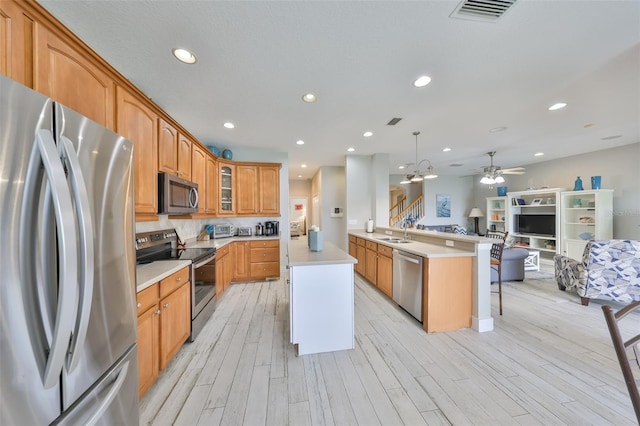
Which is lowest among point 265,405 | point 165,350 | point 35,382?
point 265,405

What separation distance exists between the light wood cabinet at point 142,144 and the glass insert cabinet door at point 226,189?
6.82 feet

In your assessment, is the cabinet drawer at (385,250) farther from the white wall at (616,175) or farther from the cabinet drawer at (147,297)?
the white wall at (616,175)

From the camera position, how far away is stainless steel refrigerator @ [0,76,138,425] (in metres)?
0.66

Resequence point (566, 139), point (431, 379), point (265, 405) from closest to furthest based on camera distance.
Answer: point (265, 405) < point (431, 379) < point (566, 139)

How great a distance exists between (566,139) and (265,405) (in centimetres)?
646

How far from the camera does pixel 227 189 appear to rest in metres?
4.49

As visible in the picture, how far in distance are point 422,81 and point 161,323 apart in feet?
10.7

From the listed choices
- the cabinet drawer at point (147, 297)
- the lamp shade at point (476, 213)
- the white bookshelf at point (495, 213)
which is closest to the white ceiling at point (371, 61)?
the cabinet drawer at point (147, 297)

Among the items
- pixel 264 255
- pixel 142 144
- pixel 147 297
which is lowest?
pixel 264 255

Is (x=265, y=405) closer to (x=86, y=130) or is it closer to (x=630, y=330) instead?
(x=86, y=130)

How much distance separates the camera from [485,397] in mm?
1675

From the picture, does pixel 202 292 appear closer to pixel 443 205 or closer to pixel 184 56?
pixel 184 56

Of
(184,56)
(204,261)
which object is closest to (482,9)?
(184,56)

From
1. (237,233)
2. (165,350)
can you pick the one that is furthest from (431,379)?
(237,233)
